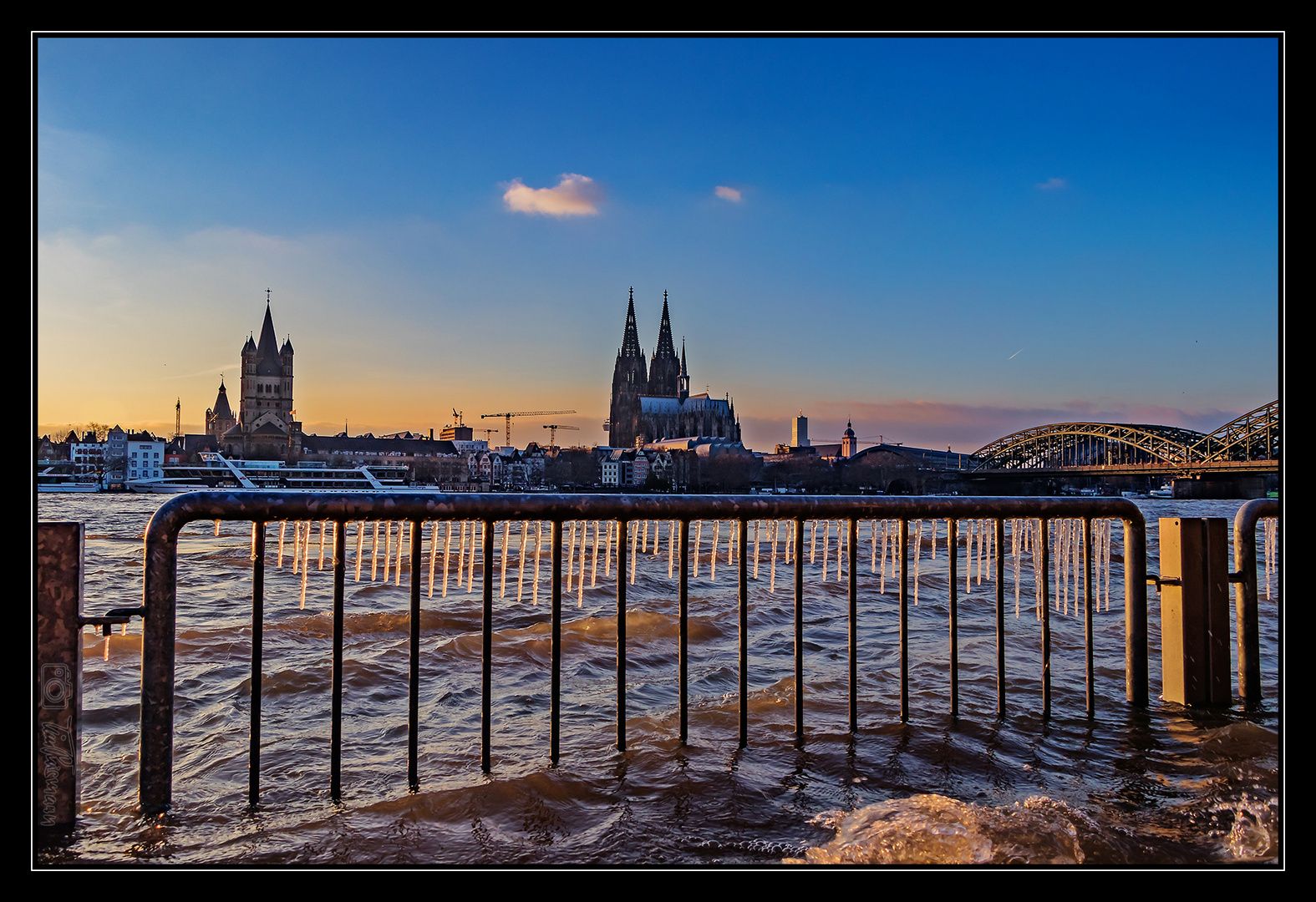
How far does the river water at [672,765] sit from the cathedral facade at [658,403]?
14178 cm

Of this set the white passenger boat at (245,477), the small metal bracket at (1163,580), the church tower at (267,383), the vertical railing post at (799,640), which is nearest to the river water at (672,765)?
the vertical railing post at (799,640)

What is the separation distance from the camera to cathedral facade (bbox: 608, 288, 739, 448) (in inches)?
5940

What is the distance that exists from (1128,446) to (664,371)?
8817cm

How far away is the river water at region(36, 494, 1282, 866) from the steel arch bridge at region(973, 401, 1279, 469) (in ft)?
282

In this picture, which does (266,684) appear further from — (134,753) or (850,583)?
(850,583)

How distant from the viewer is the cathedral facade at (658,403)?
150875mm

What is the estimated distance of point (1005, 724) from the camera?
366 centimetres

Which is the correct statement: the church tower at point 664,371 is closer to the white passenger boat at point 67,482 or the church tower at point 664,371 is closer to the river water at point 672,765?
the white passenger boat at point 67,482

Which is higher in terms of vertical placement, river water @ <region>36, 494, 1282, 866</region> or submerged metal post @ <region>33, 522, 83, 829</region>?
submerged metal post @ <region>33, 522, 83, 829</region>

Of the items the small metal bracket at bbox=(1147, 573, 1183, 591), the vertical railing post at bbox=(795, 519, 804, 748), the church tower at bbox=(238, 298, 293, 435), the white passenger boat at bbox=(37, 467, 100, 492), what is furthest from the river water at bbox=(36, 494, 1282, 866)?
the church tower at bbox=(238, 298, 293, 435)

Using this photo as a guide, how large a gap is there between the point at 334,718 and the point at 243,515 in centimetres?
78

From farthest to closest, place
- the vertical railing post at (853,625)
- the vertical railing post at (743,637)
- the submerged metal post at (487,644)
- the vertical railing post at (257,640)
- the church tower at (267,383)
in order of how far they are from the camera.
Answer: the church tower at (267,383), the vertical railing post at (853,625), the vertical railing post at (743,637), the submerged metal post at (487,644), the vertical railing post at (257,640)

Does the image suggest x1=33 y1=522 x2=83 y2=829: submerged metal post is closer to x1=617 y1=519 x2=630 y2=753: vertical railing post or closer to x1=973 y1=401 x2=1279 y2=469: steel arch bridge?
x1=617 y1=519 x2=630 y2=753: vertical railing post
